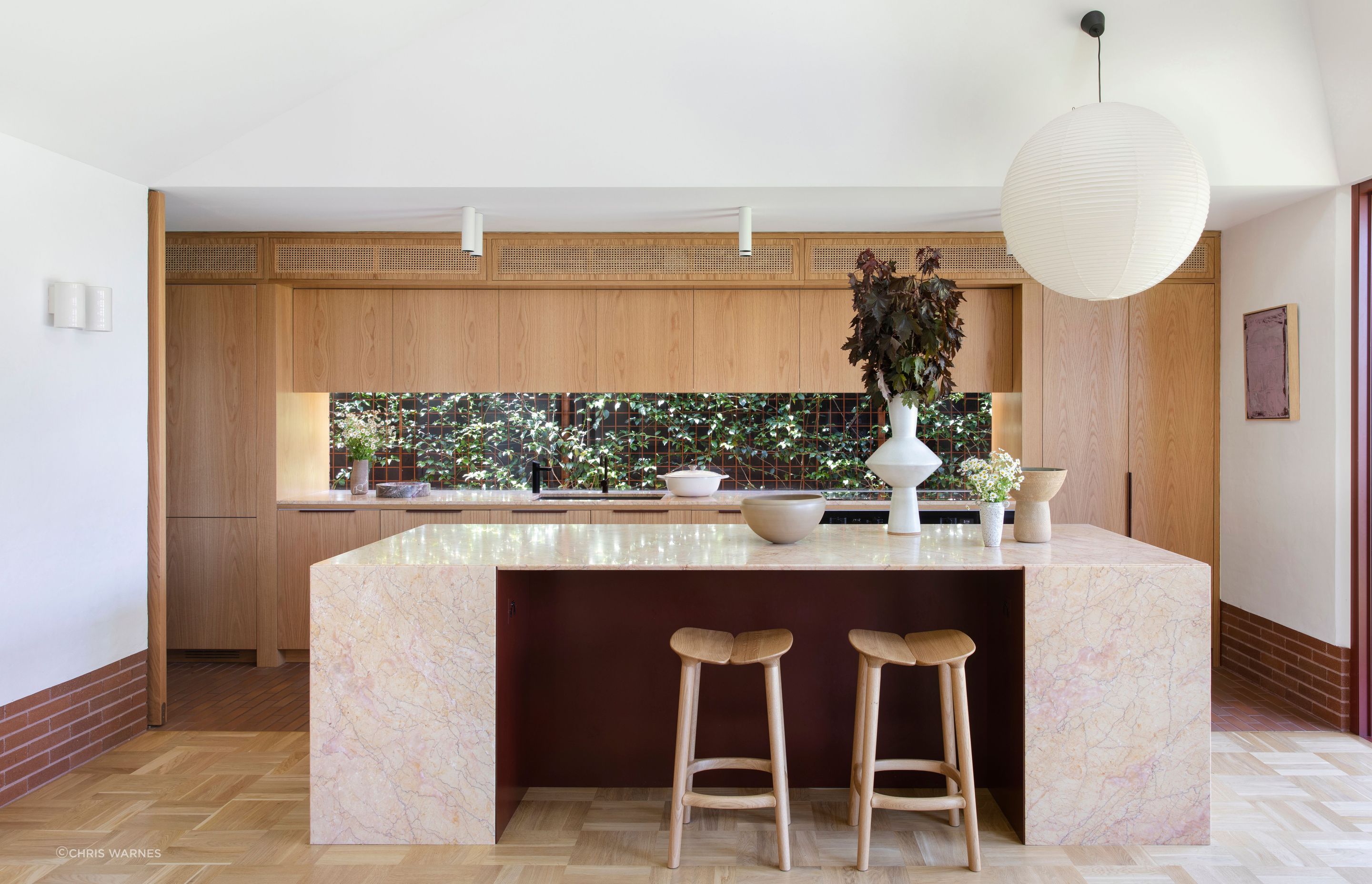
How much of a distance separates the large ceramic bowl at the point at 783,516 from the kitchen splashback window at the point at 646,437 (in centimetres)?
264

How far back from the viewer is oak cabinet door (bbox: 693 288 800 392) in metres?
4.90

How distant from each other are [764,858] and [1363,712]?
2.86 metres

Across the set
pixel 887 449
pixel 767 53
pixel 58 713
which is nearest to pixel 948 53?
pixel 767 53

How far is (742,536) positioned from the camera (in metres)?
3.06

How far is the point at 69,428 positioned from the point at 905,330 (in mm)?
3206

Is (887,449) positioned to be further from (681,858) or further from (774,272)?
(774,272)

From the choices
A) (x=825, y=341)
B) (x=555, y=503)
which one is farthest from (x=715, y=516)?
(x=825, y=341)

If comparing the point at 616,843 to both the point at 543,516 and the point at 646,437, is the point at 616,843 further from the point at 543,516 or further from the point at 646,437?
the point at 646,437

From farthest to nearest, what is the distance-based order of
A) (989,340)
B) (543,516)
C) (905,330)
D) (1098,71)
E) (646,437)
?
(646,437) → (989,340) → (543,516) → (1098,71) → (905,330)

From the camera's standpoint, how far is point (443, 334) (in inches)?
193

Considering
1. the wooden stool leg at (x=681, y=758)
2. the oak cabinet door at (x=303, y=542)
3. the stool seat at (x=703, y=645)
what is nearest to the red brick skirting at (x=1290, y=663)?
the stool seat at (x=703, y=645)

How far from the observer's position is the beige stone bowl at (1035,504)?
278cm

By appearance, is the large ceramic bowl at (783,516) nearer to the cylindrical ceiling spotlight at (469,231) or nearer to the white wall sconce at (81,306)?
the cylindrical ceiling spotlight at (469,231)

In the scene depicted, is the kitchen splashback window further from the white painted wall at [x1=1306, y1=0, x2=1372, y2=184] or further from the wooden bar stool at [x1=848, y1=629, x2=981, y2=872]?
the wooden bar stool at [x1=848, y1=629, x2=981, y2=872]
